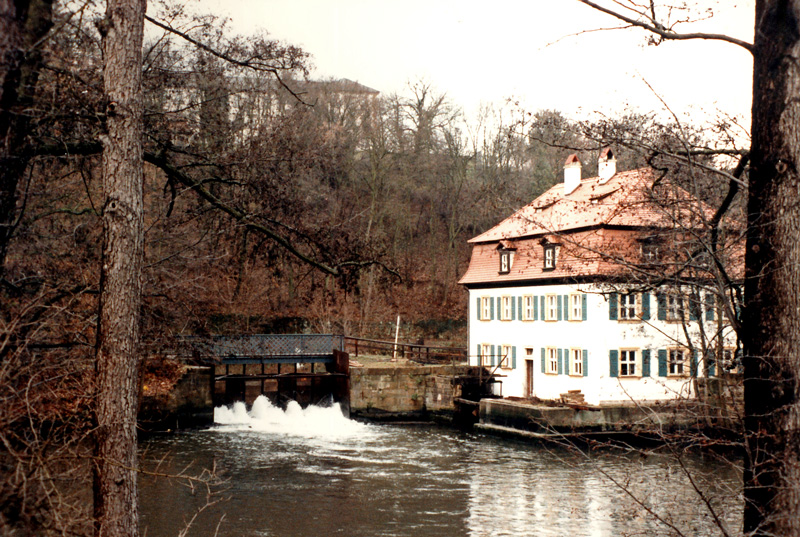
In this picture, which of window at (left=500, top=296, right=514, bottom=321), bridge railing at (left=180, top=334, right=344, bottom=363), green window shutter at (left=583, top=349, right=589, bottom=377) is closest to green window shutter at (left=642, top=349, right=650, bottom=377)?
green window shutter at (left=583, top=349, right=589, bottom=377)

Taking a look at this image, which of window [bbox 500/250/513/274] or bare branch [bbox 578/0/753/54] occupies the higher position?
window [bbox 500/250/513/274]

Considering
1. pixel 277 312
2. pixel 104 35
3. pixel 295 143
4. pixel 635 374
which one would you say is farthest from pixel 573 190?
pixel 104 35

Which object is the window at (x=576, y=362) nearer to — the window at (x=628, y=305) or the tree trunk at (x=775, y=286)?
the window at (x=628, y=305)

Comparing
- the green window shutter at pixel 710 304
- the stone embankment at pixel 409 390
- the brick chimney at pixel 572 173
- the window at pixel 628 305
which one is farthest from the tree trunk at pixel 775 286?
the brick chimney at pixel 572 173

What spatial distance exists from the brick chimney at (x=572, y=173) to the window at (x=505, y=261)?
130 inches

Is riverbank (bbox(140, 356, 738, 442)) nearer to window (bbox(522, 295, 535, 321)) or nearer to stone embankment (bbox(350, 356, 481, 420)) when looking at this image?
stone embankment (bbox(350, 356, 481, 420))

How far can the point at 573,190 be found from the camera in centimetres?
3303

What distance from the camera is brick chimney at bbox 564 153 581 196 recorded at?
108 ft

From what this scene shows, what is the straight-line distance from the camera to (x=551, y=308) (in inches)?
1227

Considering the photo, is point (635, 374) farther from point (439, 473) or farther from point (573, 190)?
point (439, 473)

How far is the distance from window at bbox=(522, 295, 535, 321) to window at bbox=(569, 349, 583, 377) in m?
2.83

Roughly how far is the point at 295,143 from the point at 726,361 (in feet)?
16.3

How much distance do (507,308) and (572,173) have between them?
579 centimetres

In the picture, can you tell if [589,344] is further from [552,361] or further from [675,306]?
[675,306]
